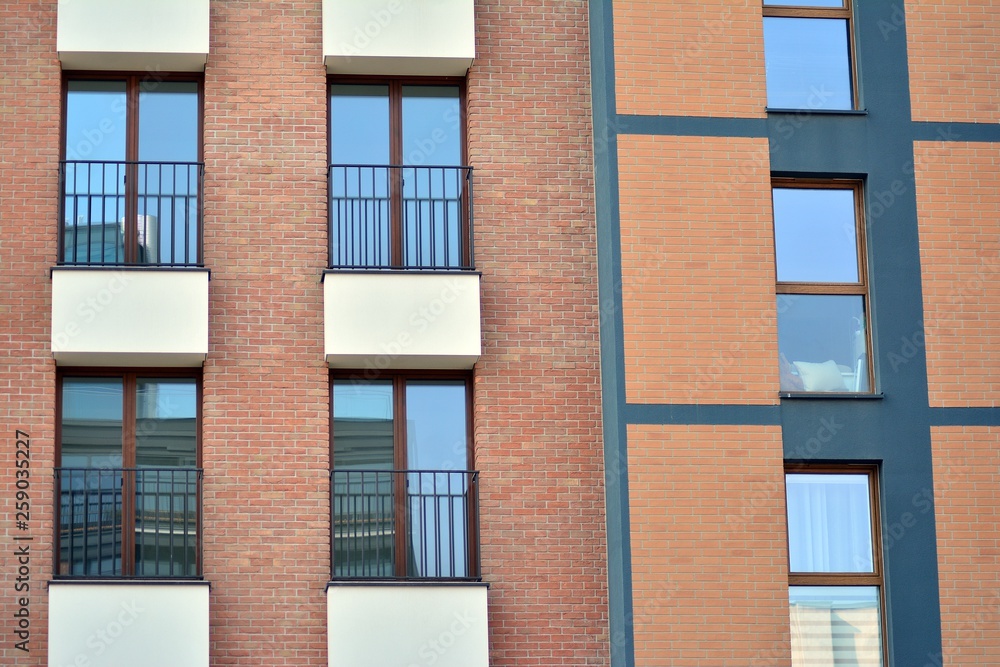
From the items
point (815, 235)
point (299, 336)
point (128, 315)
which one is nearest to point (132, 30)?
point (128, 315)

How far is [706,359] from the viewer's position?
575 inches

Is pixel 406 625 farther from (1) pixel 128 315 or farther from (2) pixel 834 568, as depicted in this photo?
(2) pixel 834 568

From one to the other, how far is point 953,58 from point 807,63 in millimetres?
1478

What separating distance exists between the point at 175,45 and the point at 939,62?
7.71 meters

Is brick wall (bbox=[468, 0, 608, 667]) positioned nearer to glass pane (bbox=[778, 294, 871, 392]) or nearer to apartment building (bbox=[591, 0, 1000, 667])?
apartment building (bbox=[591, 0, 1000, 667])

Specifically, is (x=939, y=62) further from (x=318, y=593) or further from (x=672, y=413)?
(x=318, y=593)

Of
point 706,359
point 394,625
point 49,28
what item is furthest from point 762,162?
point 49,28

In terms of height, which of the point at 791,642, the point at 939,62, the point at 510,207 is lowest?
the point at 791,642

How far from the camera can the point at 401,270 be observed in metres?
14.7

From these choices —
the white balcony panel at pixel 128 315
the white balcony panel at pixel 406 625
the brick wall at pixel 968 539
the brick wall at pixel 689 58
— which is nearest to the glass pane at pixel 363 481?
the white balcony panel at pixel 406 625

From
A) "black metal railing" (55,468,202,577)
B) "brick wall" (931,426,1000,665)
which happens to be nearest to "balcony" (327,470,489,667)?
"black metal railing" (55,468,202,577)

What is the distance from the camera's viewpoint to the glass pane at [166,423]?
1455 cm

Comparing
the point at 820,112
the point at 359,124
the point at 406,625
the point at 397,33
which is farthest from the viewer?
the point at 359,124

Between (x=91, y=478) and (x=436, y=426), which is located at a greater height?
(x=436, y=426)
